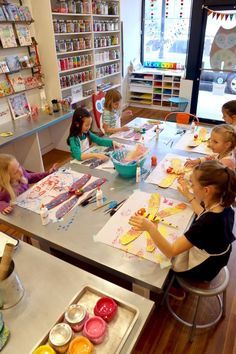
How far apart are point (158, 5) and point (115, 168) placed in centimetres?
501

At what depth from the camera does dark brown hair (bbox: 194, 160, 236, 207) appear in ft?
3.51

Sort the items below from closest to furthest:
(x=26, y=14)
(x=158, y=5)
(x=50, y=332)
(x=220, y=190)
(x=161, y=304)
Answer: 1. (x=50, y=332)
2. (x=220, y=190)
3. (x=161, y=304)
4. (x=26, y=14)
5. (x=158, y=5)

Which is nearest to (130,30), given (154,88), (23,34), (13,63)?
(154,88)

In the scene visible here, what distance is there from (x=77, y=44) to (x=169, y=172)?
2872 mm

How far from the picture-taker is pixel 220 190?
108cm

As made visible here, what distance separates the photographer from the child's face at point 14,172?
1583 mm

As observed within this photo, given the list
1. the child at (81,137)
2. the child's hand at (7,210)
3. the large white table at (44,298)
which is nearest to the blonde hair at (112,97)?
the child at (81,137)

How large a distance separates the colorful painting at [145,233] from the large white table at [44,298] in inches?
8.6

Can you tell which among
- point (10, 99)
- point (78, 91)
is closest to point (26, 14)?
point (10, 99)

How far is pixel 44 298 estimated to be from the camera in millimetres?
902

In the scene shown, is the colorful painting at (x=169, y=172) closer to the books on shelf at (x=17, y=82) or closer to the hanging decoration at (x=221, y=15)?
the books on shelf at (x=17, y=82)

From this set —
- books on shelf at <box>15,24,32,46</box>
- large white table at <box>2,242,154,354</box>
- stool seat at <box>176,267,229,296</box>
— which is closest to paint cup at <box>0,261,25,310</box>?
large white table at <box>2,242,154,354</box>

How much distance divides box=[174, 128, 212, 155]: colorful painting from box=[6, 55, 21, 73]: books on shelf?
2.13m

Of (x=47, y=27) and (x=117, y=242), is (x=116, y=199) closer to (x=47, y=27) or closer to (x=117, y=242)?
(x=117, y=242)
